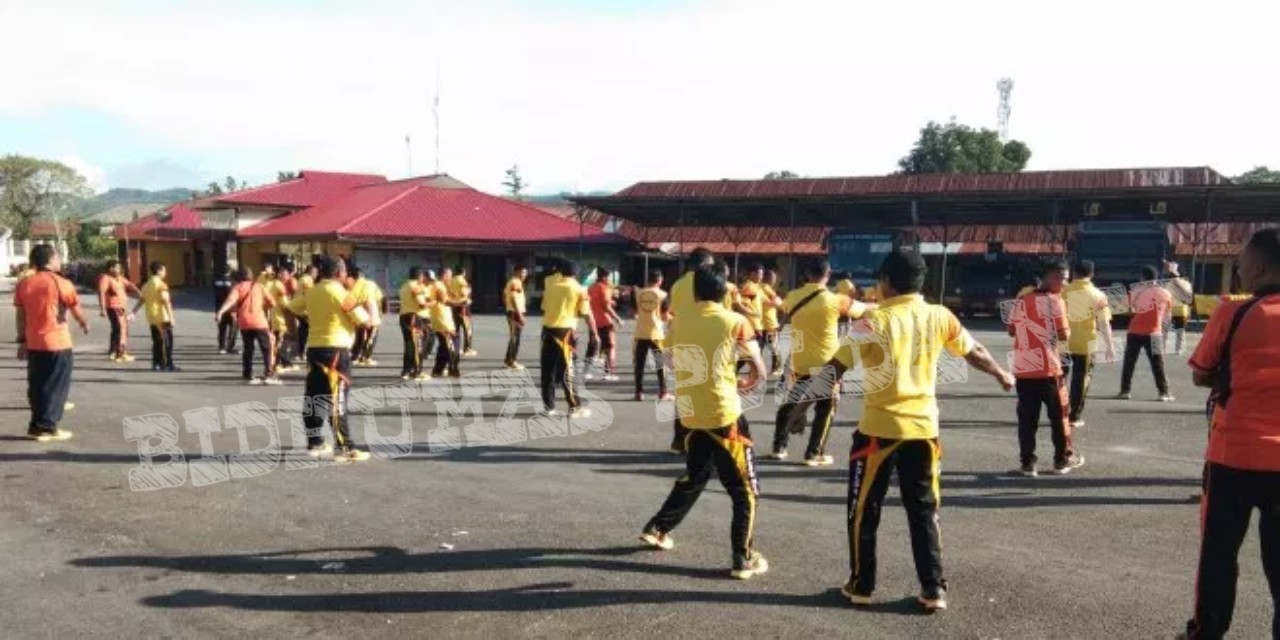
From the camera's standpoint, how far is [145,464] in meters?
7.29

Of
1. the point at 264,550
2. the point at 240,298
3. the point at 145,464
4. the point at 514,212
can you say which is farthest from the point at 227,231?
the point at 264,550

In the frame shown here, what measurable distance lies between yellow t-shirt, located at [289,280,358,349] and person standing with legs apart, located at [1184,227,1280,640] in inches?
242

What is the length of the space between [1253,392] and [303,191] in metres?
41.1

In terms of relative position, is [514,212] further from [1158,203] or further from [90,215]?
[90,215]

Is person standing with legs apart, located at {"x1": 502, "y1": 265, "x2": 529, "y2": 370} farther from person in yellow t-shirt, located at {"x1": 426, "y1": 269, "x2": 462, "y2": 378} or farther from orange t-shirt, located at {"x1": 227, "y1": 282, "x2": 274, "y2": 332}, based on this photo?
orange t-shirt, located at {"x1": 227, "y1": 282, "x2": 274, "y2": 332}

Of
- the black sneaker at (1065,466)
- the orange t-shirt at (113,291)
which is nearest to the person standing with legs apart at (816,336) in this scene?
the black sneaker at (1065,466)

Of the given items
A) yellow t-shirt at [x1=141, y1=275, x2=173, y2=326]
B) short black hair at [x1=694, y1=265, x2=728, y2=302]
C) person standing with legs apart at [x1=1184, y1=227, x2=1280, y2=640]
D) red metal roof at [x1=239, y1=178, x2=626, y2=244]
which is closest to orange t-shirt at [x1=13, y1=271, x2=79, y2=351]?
yellow t-shirt at [x1=141, y1=275, x2=173, y2=326]

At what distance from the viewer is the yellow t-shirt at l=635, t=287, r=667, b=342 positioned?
10.2 metres

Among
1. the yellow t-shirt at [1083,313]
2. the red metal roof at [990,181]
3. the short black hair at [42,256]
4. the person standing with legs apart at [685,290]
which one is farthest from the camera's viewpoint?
the red metal roof at [990,181]

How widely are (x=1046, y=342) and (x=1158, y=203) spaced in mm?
22529

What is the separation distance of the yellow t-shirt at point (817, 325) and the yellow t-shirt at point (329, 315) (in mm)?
3790

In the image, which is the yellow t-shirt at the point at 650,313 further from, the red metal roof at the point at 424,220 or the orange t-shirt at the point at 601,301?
the red metal roof at the point at 424,220

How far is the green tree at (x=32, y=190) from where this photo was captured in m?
Answer: 61.7

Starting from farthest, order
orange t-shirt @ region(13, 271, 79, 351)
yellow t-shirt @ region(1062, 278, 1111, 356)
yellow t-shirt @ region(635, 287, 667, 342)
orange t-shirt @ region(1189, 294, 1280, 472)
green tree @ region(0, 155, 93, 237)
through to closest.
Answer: green tree @ region(0, 155, 93, 237) → yellow t-shirt @ region(635, 287, 667, 342) → yellow t-shirt @ region(1062, 278, 1111, 356) → orange t-shirt @ region(13, 271, 79, 351) → orange t-shirt @ region(1189, 294, 1280, 472)
